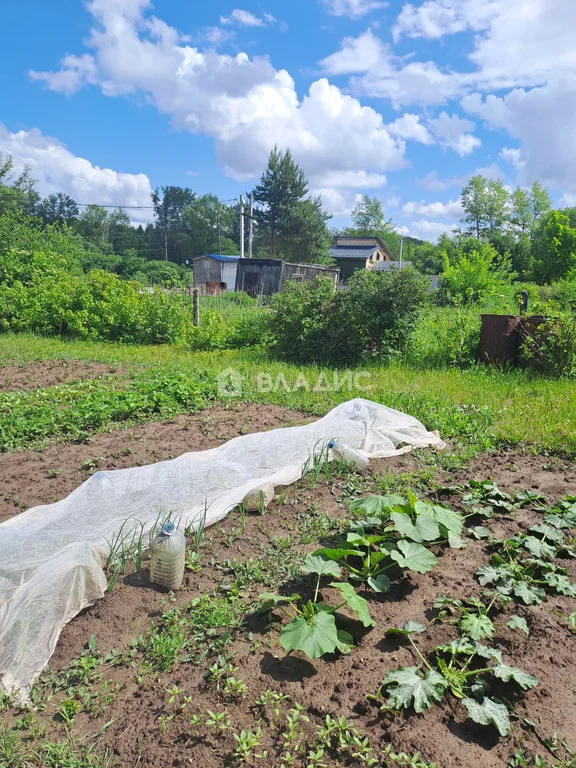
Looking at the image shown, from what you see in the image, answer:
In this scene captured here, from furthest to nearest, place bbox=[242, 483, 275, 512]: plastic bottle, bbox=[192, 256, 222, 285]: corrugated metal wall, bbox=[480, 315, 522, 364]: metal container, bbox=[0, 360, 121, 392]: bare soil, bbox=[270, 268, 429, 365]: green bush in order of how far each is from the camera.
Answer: bbox=[192, 256, 222, 285]: corrugated metal wall → bbox=[270, 268, 429, 365]: green bush → bbox=[480, 315, 522, 364]: metal container → bbox=[0, 360, 121, 392]: bare soil → bbox=[242, 483, 275, 512]: plastic bottle

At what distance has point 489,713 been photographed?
182 centimetres

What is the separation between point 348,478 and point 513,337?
187 inches

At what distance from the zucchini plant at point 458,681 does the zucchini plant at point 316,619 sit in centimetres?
21

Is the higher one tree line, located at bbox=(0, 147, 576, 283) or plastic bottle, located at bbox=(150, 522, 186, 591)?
tree line, located at bbox=(0, 147, 576, 283)

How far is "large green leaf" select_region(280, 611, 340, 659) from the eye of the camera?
6.52ft

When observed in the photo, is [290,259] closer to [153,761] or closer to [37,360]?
[37,360]

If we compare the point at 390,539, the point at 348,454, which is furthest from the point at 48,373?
the point at 390,539

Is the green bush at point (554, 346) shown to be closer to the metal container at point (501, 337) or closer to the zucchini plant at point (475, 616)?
the metal container at point (501, 337)

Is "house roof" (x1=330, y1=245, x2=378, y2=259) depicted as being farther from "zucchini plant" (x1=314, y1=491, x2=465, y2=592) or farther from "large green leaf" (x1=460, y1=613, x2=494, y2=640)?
"large green leaf" (x1=460, y1=613, x2=494, y2=640)

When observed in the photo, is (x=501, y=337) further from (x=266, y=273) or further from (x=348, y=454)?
(x=266, y=273)

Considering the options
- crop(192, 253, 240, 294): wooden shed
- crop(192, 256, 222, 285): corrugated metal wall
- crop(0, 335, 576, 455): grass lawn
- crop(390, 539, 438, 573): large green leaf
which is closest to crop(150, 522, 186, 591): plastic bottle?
crop(390, 539, 438, 573): large green leaf

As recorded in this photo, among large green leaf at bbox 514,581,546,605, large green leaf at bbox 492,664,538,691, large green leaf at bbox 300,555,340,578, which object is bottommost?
large green leaf at bbox 492,664,538,691

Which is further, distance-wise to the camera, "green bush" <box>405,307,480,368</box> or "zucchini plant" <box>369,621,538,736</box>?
"green bush" <box>405,307,480,368</box>

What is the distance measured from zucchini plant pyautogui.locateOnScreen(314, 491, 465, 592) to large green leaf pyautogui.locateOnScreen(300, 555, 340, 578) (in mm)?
64
